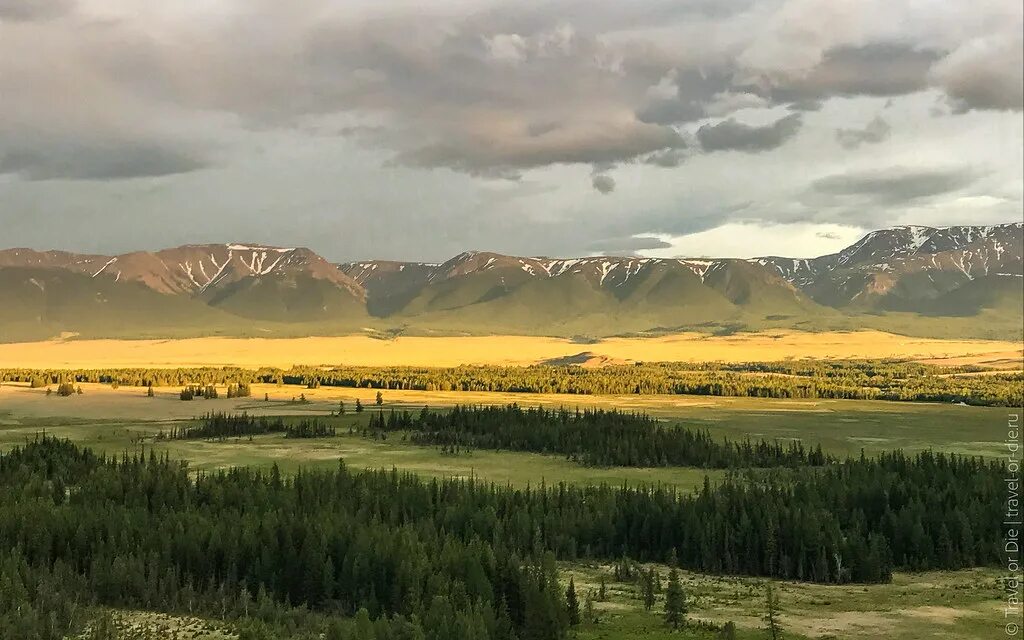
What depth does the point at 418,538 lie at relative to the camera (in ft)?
239

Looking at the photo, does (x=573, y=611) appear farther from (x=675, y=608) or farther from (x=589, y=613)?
(x=675, y=608)

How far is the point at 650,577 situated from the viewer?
6644cm

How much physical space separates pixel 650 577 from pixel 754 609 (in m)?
7.02

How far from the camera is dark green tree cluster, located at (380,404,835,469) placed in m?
132

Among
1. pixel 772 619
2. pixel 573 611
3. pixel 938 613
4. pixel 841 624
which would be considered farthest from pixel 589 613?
pixel 938 613

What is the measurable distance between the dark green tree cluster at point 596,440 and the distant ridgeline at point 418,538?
22.9 metres

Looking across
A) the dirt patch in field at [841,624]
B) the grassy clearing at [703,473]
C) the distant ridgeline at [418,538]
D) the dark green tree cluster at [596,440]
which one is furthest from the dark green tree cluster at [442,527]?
the dark green tree cluster at [596,440]

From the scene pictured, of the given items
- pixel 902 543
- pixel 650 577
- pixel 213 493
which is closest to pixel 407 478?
pixel 213 493

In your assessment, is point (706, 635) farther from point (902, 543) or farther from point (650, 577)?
point (902, 543)

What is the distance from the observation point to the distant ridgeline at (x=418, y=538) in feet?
197

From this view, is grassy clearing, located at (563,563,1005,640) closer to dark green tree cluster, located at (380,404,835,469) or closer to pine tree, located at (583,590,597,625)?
pine tree, located at (583,590,597,625)

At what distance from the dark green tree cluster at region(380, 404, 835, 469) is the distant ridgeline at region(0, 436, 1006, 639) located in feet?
75.0

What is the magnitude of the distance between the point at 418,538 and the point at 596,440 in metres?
73.7

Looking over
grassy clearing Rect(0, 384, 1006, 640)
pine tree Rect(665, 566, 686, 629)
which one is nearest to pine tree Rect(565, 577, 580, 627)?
grassy clearing Rect(0, 384, 1006, 640)
